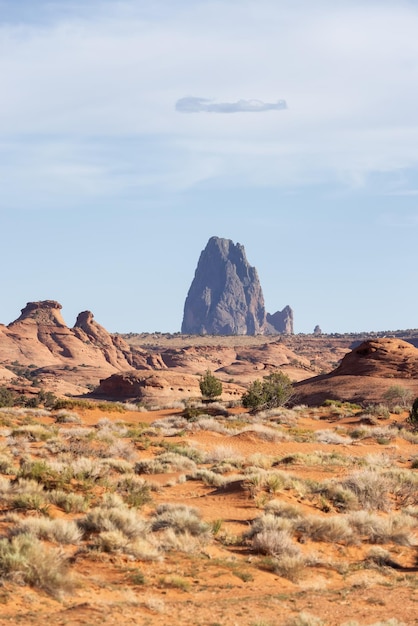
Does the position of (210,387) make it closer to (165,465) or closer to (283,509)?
(165,465)

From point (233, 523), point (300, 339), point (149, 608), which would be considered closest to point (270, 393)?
point (233, 523)

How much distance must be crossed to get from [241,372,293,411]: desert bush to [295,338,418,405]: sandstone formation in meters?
3.68

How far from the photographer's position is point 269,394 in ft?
187

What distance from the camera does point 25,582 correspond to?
420 inches

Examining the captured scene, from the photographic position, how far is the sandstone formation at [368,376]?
6112cm

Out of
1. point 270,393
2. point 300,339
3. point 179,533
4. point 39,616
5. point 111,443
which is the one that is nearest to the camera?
point 39,616

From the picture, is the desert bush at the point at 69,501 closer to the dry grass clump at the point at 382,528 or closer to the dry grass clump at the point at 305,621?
the dry grass clump at the point at 382,528

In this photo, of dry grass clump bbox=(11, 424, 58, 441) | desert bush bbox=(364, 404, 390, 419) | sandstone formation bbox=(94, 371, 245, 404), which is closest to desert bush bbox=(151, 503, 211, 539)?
dry grass clump bbox=(11, 424, 58, 441)

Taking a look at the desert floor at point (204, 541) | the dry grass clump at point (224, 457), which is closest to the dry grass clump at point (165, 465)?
the desert floor at point (204, 541)

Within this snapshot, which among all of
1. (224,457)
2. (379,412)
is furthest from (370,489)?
(379,412)

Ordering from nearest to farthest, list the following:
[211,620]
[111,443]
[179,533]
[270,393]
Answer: [211,620] → [179,533] → [111,443] → [270,393]

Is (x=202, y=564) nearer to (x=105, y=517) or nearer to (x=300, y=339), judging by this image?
(x=105, y=517)

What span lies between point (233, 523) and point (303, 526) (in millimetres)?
1574

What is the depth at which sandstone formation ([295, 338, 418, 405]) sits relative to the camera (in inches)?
2406
